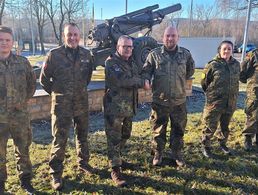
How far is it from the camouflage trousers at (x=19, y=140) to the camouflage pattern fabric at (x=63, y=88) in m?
0.31

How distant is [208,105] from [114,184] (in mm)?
1703

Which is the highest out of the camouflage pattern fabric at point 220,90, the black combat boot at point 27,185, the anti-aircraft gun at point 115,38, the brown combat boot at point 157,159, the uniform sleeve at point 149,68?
the anti-aircraft gun at point 115,38

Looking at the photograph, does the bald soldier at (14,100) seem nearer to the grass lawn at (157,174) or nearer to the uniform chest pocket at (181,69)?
the grass lawn at (157,174)

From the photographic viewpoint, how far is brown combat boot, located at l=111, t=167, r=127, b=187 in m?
3.98

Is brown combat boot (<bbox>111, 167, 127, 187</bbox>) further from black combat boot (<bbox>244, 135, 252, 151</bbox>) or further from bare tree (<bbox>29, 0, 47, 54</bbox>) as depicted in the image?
bare tree (<bbox>29, 0, 47, 54</bbox>)

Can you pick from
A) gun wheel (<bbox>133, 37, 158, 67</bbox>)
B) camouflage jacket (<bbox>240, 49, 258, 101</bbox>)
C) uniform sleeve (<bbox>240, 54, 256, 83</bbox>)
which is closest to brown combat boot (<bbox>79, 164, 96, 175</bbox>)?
camouflage jacket (<bbox>240, 49, 258, 101</bbox>)

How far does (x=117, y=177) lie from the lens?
4051 mm

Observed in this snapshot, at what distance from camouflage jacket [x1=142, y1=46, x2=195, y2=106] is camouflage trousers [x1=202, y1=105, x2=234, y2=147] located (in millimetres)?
559

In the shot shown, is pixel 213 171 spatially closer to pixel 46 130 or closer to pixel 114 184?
pixel 114 184

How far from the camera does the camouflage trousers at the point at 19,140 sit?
3.61 meters

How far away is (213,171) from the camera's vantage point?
4.33 m

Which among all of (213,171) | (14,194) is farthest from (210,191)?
(14,194)

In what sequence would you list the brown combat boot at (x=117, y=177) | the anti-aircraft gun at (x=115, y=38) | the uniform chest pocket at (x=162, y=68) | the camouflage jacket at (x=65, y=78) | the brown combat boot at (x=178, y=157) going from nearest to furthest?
the camouflage jacket at (x=65, y=78) < the brown combat boot at (x=117, y=177) < the uniform chest pocket at (x=162, y=68) < the brown combat boot at (x=178, y=157) < the anti-aircraft gun at (x=115, y=38)

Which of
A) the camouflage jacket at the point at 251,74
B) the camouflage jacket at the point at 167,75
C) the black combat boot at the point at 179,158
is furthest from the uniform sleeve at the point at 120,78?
the camouflage jacket at the point at 251,74
